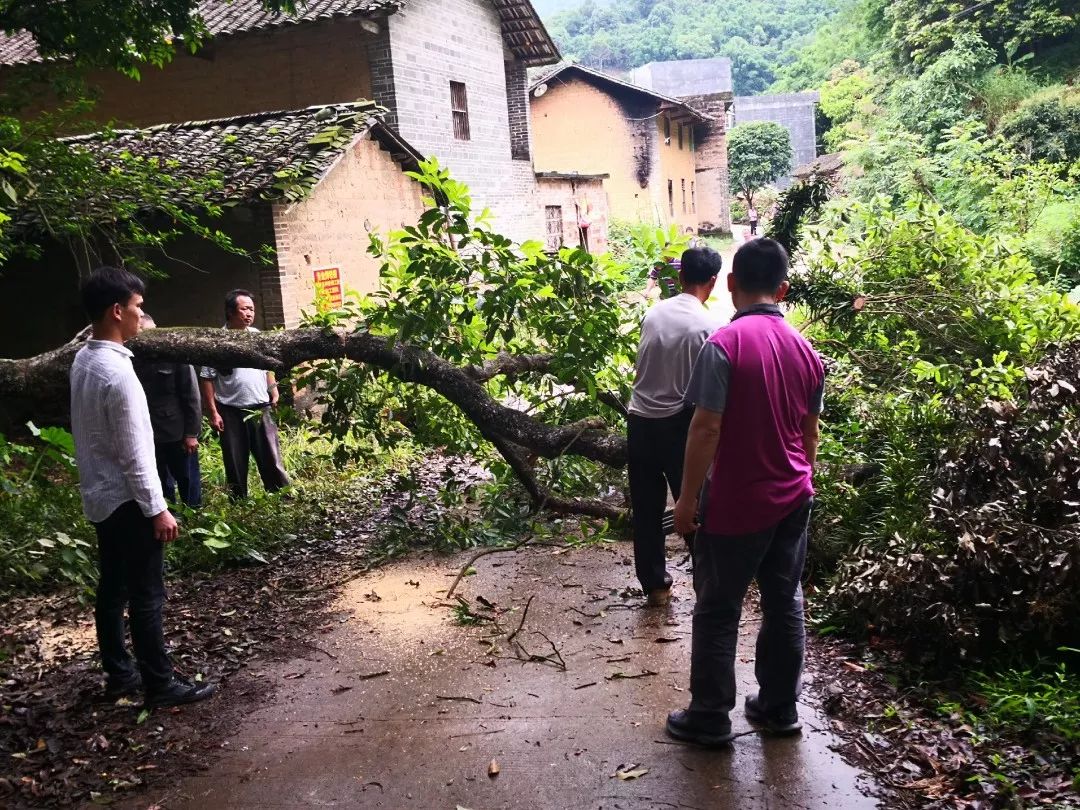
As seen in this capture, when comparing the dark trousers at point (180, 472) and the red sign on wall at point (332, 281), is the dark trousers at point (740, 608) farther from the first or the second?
the red sign on wall at point (332, 281)

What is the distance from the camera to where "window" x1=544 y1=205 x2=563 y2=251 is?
2427 centimetres

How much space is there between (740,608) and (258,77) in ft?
51.7

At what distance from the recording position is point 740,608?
3.45m

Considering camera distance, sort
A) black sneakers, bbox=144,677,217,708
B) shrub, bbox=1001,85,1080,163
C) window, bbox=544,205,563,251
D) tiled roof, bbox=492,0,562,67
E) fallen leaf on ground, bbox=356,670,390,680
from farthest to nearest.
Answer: window, bbox=544,205,563,251, shrub, bbox=1001,85,1080,163, tiled roof, bbox=492,0,562,67, fallen leaf on ground, bbox=356,670,390,680, black sneakers, bbox=144,677,217,708

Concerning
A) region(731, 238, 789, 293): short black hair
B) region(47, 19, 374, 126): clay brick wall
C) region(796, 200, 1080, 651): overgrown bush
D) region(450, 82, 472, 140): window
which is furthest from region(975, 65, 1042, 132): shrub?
region(731, 238, 789, 293): short black hair

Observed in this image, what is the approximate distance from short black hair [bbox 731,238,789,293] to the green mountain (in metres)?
73.5

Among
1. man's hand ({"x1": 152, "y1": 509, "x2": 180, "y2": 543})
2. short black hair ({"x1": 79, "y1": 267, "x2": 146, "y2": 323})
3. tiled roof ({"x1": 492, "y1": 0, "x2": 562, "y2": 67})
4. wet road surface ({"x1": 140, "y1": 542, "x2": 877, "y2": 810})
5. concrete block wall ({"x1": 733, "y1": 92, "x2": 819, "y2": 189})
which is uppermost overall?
concrete block wall ({"x1": 733, "y1": 92, "x2": 819, "y2": 189})

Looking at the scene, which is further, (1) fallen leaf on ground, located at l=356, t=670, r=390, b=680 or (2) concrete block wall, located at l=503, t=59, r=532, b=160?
(2) concrete block wall, located at l=503, t=59, r=532, b=160

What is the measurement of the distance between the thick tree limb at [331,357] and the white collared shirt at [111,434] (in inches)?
60.7

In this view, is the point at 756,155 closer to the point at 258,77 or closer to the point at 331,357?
the point at 258,77

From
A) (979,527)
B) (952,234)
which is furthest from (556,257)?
(952,234)

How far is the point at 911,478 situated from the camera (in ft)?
16.7

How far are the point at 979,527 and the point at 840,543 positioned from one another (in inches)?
44.1

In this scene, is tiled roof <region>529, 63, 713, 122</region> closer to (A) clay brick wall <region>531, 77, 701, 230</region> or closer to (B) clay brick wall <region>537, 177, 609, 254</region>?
(A) clay brick wall <region>531, 77, 701, 230</region>
